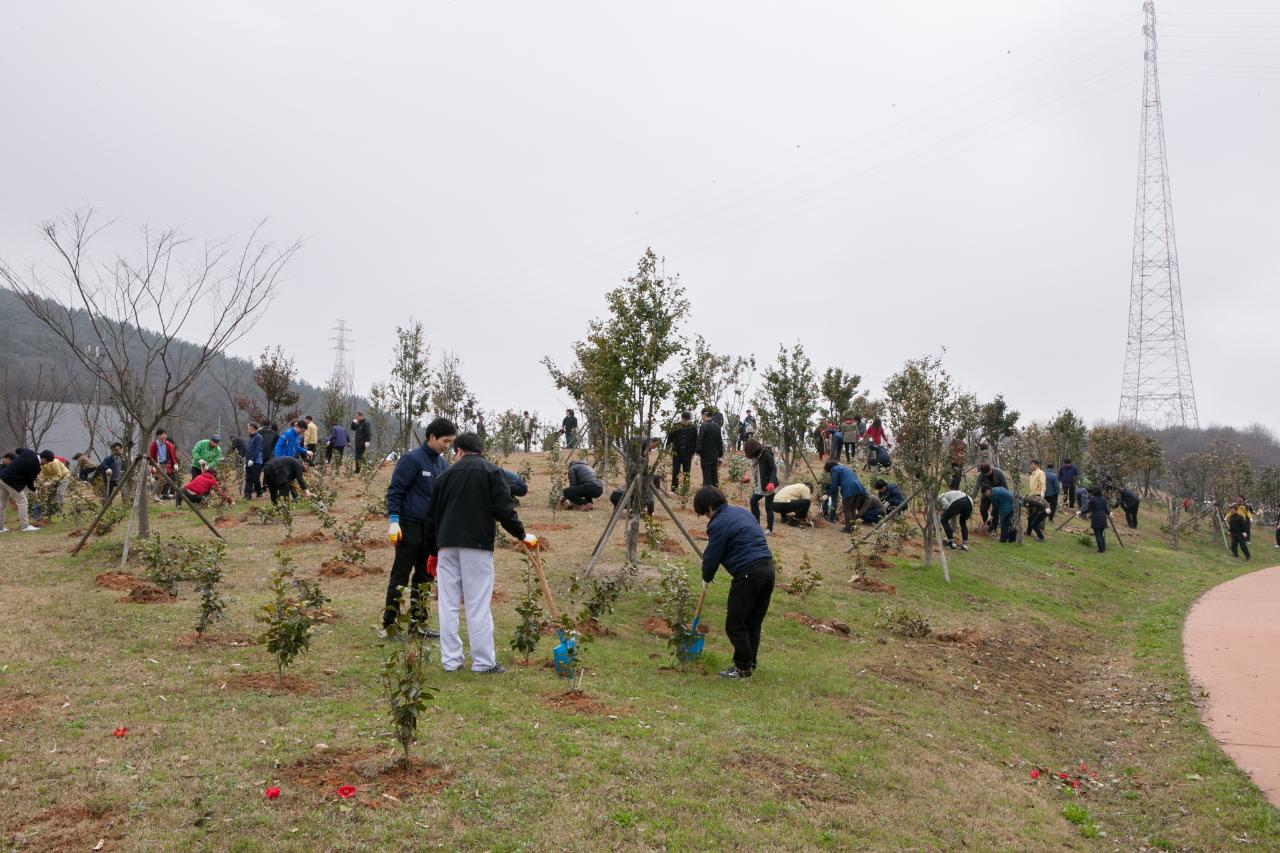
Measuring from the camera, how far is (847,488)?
1662 centimetres

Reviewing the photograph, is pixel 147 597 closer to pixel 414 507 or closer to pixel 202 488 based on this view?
pixel 414 507

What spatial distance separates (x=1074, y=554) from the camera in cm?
1944

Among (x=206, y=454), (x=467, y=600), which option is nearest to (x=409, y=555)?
(x=467, y=600)

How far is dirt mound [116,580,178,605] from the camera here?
907 cm

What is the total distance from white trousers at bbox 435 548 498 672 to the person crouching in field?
1998mm

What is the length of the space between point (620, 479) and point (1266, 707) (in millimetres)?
15662

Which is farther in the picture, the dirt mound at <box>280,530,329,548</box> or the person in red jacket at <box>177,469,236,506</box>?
the person in red jacket at <box>177,469,236,506</box>

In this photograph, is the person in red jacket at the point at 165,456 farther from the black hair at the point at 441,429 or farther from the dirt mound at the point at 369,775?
the dirt mound at the point at 369,775

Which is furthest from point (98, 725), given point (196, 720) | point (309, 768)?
point (309, 768)

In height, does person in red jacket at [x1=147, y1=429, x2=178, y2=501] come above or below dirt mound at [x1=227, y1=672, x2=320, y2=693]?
above

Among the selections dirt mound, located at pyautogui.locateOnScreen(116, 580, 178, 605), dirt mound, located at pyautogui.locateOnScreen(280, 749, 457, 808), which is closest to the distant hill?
dirt mound, located at pyautogui.locateOnScreen(116, 580, 178, 605)

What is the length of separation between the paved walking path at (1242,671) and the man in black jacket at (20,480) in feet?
57.1

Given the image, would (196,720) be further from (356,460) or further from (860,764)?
(356,460)

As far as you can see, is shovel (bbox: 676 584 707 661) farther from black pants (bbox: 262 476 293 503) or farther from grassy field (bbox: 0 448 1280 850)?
black pants (bbox: 262 476 293 503)
